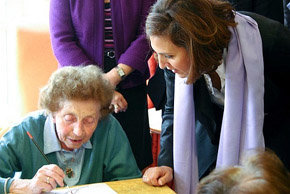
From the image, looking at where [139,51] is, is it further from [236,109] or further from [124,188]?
[124,188]

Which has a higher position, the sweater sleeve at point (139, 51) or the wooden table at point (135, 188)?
the sweater sleeve at point (139, 51)

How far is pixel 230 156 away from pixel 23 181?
84cm

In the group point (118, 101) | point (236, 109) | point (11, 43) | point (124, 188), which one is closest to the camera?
point (124, 188)

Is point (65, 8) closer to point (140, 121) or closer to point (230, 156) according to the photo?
point (140, 121)

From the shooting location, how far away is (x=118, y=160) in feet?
6.36

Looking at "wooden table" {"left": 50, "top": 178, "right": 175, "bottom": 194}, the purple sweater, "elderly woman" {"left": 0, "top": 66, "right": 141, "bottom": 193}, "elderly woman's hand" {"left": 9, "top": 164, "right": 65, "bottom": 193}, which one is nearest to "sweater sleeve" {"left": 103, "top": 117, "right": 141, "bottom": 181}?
"elderly woman" {"left": 0, "top": 66, "right": 141, "bottom": 193}

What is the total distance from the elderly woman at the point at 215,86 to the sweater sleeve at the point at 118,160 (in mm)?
132

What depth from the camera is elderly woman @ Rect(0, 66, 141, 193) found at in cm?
183

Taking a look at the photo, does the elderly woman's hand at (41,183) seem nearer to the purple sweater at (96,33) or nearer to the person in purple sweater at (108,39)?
the person in purple sweater at (108,39)

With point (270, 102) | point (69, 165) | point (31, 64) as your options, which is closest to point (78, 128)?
point (69, 165)

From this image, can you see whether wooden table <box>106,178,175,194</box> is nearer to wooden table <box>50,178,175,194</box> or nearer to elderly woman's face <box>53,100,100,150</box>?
wooden table <box>50,178,175,194</box>

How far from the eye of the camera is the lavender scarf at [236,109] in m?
1.79

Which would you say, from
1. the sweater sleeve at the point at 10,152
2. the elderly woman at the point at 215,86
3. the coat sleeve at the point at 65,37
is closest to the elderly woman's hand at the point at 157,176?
the elderly woman at the point at 215,86

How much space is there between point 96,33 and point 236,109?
2.82ft
